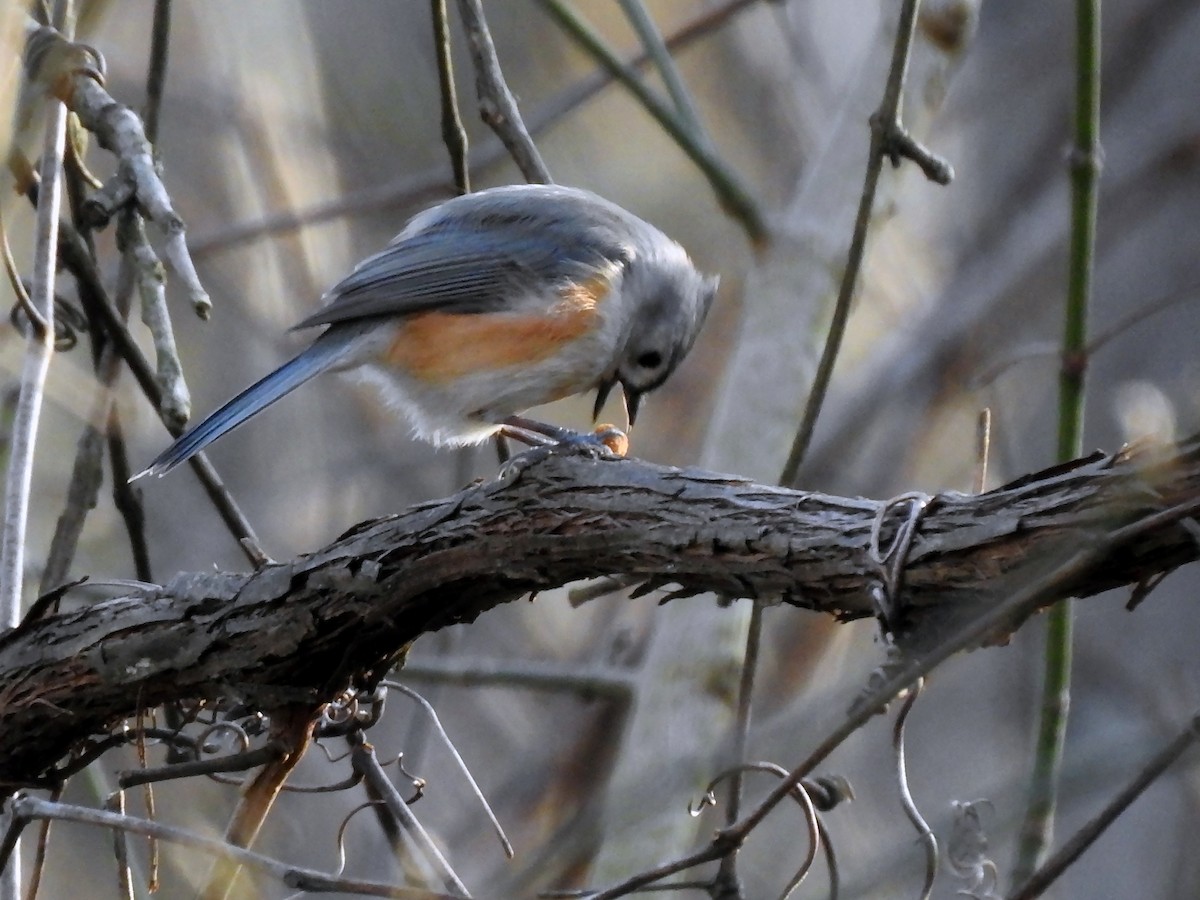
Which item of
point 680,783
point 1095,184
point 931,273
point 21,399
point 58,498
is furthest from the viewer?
point 931,273

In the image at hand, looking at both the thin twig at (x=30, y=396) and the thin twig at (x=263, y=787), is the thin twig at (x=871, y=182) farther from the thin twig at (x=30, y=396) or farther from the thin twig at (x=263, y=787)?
the thin twig at (x=30, y=396)

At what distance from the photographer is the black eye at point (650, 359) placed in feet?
11.8

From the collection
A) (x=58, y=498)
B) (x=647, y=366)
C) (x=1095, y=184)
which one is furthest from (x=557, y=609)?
(x=1095, y=184)

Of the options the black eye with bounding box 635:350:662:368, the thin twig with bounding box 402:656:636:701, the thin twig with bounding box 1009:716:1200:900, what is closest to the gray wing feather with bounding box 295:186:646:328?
the black eye with bounding box 635:350:662:368

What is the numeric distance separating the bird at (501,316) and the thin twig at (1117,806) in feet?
6.00

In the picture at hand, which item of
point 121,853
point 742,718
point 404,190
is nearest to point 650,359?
point 404,190

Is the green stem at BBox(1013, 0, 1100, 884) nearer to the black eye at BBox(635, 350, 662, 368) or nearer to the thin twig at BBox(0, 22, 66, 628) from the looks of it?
the black eye at BBox(635, 350, 662, 368)

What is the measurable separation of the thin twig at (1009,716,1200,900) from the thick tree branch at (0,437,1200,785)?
20 cm

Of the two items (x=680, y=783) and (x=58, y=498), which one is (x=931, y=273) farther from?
(x=680, y=783)

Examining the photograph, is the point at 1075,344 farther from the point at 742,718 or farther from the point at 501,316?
the point at 501,316

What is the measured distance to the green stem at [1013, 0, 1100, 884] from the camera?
260cm

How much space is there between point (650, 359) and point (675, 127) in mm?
564

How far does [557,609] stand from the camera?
19.3ft

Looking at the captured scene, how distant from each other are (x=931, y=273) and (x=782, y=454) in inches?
124
